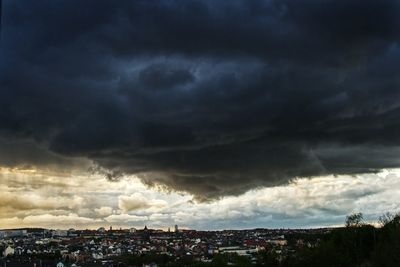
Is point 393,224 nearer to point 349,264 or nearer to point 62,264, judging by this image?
point 349,264

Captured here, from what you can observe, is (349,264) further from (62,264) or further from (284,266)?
(62,264)

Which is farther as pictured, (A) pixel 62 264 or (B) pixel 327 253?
(A) pixel 62 264

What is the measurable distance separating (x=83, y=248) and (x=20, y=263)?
81.9m

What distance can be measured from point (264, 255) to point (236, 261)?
413 centimetres

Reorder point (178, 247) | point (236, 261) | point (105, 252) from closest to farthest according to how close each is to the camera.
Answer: point (236, 261) < point (105, 252) < point (178, 247)

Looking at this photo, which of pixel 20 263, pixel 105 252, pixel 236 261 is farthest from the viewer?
pixel 105 252

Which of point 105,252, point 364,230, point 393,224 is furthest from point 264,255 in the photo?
point 105,252

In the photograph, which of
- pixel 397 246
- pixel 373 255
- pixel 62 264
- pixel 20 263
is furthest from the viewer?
pixel 62 264

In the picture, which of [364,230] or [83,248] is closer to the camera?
[364,230]

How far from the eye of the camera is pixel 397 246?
177 ft

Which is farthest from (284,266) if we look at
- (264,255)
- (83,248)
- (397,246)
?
(83,248)

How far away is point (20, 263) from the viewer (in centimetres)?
10938

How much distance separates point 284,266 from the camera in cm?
8406

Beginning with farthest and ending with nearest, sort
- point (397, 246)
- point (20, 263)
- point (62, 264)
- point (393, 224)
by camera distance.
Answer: point (62, 264), point (20, 263), point (393, 224), point (397, 246)
